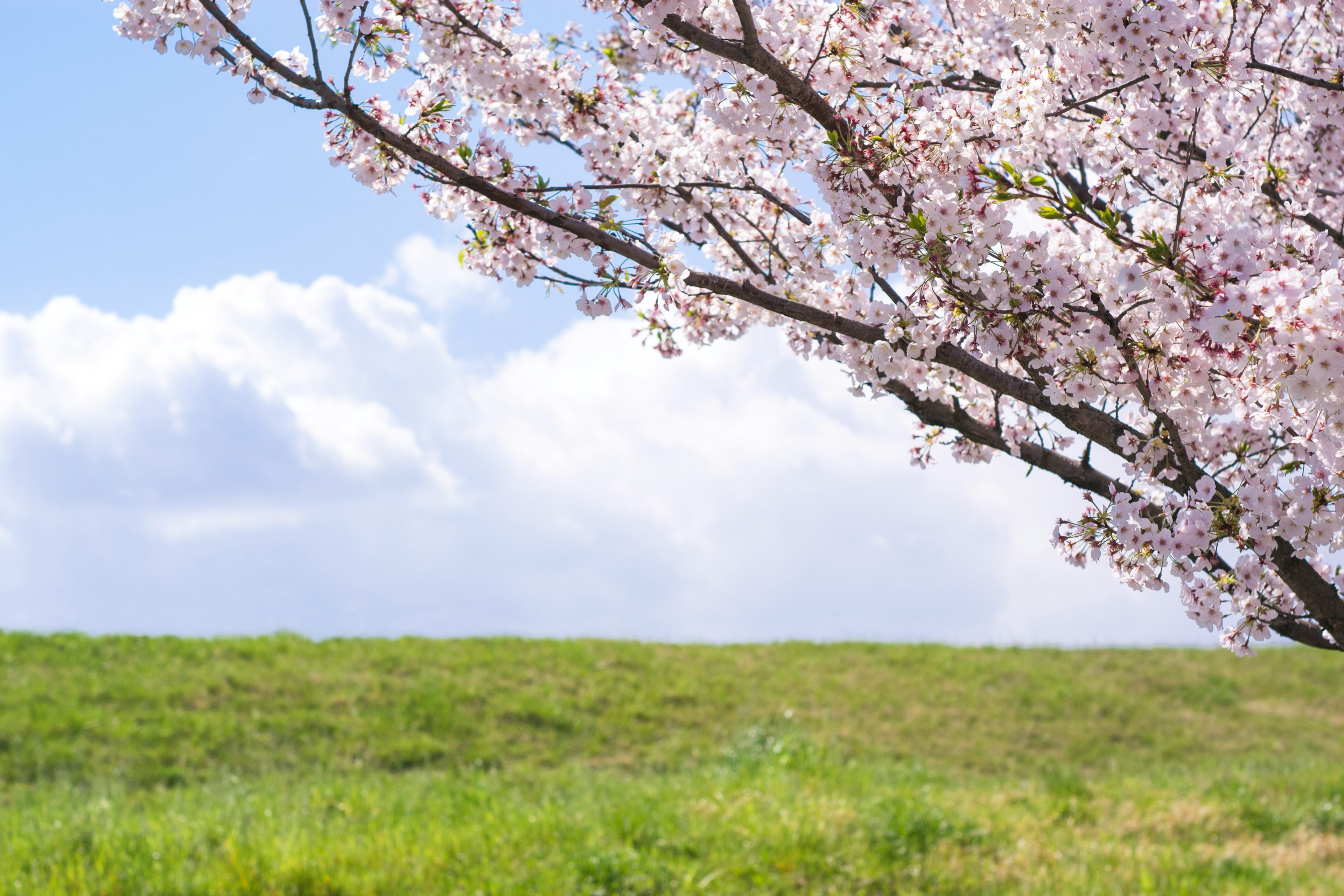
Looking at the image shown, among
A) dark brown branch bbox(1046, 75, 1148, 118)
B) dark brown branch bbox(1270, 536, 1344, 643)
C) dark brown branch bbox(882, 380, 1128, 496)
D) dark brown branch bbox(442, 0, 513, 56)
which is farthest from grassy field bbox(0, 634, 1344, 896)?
dark brown branch bbox(442, 0, 513, 56)

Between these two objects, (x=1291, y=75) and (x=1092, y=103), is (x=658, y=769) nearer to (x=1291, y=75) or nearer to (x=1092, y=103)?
(x=1092, y=103)

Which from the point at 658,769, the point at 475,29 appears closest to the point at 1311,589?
the point at 475,29

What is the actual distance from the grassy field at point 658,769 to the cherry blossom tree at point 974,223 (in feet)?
→ 12.3

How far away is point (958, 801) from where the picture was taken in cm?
883

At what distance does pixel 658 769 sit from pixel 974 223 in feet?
29.2

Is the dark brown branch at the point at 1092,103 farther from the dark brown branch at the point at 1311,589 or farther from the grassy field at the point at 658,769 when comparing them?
the grassy field at the point at 658,769

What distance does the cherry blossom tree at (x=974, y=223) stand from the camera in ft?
12.1

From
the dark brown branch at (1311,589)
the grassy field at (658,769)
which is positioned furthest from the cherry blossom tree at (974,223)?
the grassy field at (658,769)

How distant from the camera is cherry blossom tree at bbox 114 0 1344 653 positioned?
367cm

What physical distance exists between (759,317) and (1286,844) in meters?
Answer: 6.56

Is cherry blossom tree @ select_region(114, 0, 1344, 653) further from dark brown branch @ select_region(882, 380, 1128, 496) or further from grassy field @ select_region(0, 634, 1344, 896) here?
grassy field @ select_region(0, 634, 1344, 896)

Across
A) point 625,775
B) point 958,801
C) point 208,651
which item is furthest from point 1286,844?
point 208,651

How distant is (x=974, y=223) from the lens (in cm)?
Result: 366

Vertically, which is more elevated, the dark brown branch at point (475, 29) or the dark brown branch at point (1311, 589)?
the dark brown branch at point (475, 29)
